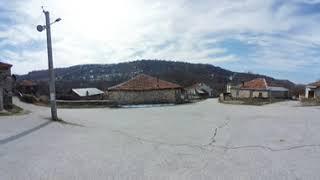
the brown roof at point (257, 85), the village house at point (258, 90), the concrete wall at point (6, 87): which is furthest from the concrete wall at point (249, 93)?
the concrete wall at point (6, 87)

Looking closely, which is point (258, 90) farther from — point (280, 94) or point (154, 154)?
point (154, 154)

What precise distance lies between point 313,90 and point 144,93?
32.4 m

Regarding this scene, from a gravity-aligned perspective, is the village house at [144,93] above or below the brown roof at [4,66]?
below

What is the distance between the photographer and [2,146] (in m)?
11.7

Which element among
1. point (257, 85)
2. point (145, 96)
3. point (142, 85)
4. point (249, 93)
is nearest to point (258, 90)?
point (257, 85)

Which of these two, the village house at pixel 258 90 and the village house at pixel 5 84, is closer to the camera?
the village house at pixel 5 84

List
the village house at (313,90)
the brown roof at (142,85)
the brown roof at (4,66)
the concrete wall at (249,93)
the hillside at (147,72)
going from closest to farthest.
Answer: the brown roof at (4,66)
the brown roof at (142,85)
the village house at (313,90)
the concrete wall at (249,93)
the hillside at (147,72)

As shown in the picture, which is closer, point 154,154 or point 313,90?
point 154,154

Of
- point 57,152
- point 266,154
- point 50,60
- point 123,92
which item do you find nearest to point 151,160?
point 57,152

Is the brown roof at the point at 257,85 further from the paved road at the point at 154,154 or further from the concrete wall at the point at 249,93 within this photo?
the paved road at the point at 154,154

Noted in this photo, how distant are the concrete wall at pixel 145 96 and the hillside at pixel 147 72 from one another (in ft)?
204

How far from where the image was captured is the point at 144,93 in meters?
53.4

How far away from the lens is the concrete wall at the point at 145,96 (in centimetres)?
5288

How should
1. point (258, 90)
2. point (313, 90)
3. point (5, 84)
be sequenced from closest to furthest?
point (5, 84), point (313, 90), point (258, 90)
